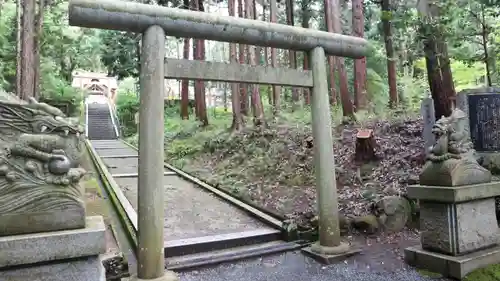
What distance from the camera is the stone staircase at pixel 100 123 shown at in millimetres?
23344

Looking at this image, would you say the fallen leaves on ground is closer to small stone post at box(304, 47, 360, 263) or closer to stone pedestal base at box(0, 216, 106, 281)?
small stone post at box(304, 47, 360, 263)

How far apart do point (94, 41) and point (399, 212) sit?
27.3 meters

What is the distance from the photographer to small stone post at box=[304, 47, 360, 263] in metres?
5.21

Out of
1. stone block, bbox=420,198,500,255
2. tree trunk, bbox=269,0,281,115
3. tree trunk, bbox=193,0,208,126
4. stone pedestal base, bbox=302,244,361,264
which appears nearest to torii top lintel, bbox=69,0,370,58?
stone block, bbox=420,198,500,255

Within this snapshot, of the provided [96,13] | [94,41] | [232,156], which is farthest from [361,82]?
[94,41]

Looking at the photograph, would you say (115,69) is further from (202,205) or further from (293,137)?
(202,205)

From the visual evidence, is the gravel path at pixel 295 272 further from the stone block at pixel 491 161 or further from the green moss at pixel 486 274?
the stone block at pixel 491 161

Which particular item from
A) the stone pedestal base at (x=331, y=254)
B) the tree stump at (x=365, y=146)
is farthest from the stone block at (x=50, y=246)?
the tree stump at (x=365, y=146)

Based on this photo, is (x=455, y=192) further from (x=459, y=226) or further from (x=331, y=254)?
(x=331, y=254)

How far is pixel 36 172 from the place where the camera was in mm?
2701

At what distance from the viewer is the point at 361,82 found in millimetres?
12031

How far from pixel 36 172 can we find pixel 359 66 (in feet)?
36.0

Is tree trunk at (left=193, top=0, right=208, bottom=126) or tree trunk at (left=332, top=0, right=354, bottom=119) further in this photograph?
tree trunk at (left=193, top=0, right=208, bottom=126)

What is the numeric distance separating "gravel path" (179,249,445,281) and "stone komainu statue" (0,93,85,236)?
2.32 m
